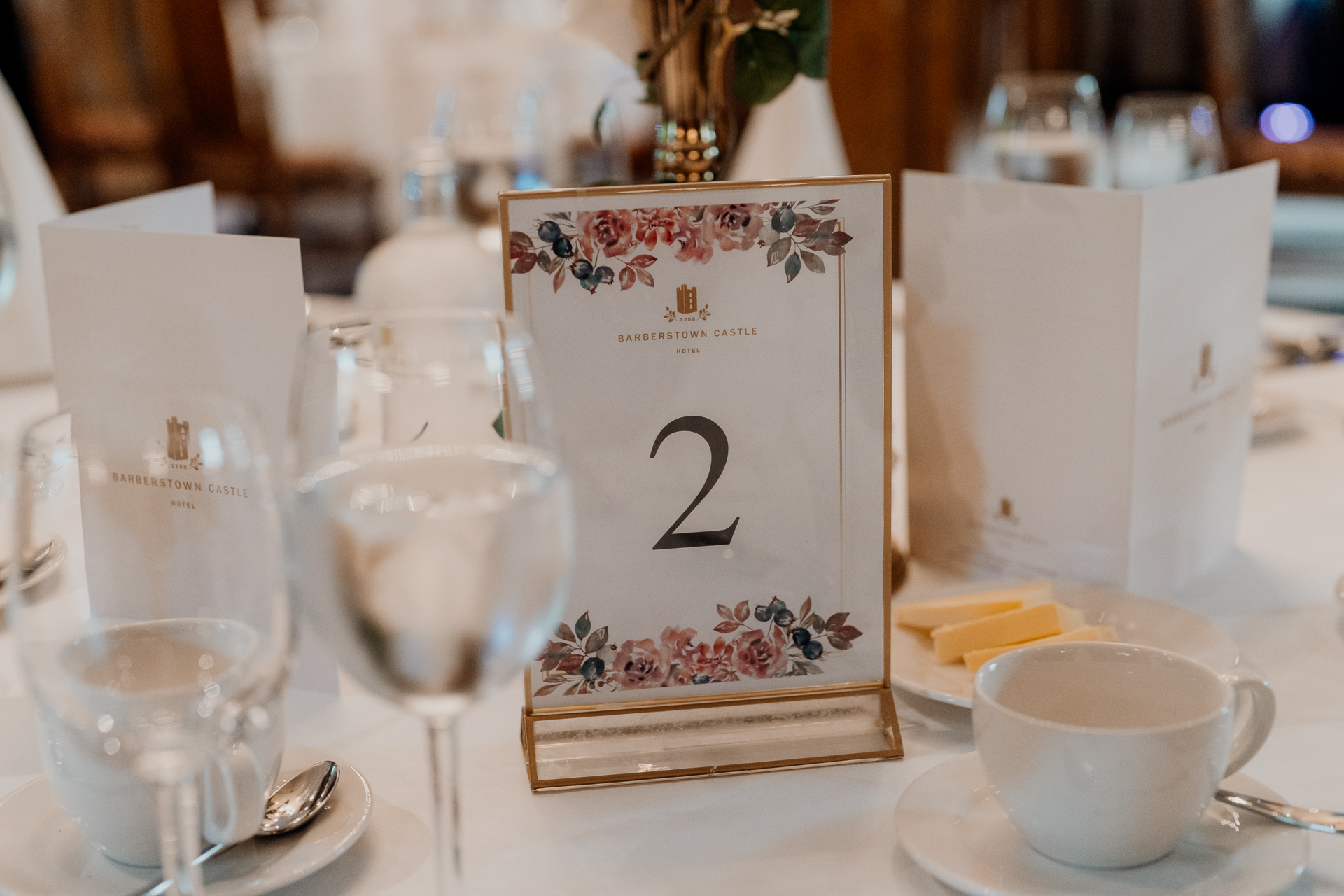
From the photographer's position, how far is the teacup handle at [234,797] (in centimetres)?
49

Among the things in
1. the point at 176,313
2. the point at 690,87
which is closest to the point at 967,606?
the point at 690,87

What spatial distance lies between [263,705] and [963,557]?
1.82 feet

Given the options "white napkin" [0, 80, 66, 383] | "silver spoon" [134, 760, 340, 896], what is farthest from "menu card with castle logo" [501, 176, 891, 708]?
"white napkin" [0, 80, 66, 383]

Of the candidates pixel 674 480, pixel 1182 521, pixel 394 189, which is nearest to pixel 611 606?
pixel 674 480

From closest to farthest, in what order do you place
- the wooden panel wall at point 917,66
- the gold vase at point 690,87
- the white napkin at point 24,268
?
the gold vase at point 690,87, the white napkin at point 24,268, the wooden panel wall at point 917,66

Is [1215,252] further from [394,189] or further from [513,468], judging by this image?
[394,189]

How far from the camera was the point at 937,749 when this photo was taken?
0.66m

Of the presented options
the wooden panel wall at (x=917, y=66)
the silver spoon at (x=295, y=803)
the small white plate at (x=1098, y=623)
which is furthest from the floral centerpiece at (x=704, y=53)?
the wooden panel wall at (x=917, y=66)

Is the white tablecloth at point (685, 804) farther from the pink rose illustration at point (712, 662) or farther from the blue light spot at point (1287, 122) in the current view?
the blue light spot at point (1287, 122)

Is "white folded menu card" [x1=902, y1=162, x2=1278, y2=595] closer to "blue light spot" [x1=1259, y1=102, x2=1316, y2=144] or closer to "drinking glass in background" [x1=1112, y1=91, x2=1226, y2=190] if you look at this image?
"drinking glass in background" [x1=1112, y1=91, x2=1226, y2=190]

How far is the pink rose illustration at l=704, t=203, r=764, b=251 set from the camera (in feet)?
2.10

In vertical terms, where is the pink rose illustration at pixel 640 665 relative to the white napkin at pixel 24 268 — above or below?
below

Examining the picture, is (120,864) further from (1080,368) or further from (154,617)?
(1080,368)

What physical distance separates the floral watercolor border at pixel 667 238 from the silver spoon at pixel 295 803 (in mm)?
264
